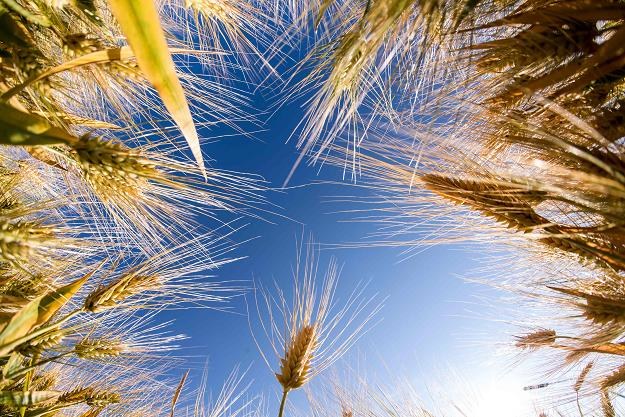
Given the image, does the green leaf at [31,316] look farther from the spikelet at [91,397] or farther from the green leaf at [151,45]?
the spikelet at [91,397]

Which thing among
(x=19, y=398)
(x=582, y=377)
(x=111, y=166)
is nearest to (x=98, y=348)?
(x=19, y=398)

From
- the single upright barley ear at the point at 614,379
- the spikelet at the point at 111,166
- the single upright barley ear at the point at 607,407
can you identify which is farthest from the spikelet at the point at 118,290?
the single upright barley ear at the point at 607,407

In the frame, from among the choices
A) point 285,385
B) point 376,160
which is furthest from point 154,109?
point 285,385

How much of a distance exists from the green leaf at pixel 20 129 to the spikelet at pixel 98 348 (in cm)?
101

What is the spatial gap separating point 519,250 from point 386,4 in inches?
44.0

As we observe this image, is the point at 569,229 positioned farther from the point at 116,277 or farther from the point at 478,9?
the point at 116,277

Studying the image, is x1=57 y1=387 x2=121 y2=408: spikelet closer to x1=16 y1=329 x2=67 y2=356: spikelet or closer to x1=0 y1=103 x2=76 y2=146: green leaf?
x1=16 y1=329 x2=67 y2=356: spikelet

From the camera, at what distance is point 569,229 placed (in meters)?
0.97

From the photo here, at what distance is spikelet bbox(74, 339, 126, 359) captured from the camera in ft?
4.88

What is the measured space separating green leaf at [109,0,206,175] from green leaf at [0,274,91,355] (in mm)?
544

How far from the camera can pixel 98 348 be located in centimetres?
151

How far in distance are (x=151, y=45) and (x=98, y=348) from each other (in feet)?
3.97

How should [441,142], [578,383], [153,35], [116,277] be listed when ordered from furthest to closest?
[578,383], [116,277], [441,142], [153,35]

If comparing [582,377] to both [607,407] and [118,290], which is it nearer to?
[607,407]
